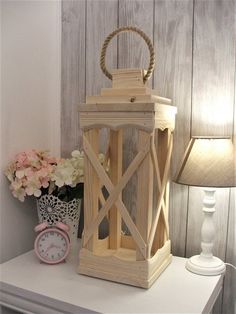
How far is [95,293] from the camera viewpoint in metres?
0.88

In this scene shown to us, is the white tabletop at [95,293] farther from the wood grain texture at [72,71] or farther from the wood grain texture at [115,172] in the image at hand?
the wood grain texture at [72,71]

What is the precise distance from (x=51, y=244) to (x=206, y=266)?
0.49 metres

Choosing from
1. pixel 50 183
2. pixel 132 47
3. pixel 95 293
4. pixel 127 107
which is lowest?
pixel 95 293

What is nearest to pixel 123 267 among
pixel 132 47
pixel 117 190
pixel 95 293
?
pixel 95 293

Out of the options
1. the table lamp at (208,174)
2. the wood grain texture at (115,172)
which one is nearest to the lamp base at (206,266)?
the table lamp at (208,174)

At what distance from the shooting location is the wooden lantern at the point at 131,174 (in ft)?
2.91

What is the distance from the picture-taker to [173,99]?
1143mm

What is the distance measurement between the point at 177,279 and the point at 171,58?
0.72 meters

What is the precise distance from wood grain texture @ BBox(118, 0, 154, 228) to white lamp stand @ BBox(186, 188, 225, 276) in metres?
0.30

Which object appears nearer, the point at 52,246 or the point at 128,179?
the point at 128,179

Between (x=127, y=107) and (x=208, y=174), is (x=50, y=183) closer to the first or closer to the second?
(x=127, y=107)

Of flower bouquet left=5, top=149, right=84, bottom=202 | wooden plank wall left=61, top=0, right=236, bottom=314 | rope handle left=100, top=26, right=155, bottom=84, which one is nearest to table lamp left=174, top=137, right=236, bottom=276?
wooden plank wall left=61, top=0, right=236, bottom=314

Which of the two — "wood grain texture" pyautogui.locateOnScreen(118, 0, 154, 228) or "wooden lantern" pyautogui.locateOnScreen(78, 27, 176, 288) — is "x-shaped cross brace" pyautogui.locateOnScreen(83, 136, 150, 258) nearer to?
"wooden lantern" pyautogui.locateOnScreen(78, 27, 176, 288)

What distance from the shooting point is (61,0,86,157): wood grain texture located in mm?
1305
